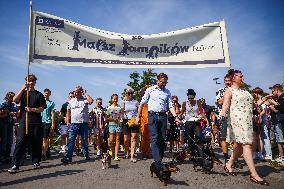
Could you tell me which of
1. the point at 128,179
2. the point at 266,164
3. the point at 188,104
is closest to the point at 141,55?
the point at 188,104

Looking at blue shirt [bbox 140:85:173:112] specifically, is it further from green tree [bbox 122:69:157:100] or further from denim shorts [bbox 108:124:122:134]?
green tree [bbox 122:69:157:100]

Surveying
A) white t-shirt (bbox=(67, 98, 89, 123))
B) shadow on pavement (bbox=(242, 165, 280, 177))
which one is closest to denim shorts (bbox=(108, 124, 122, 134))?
white t-shirt (bbox=(67, 98, 89, 123))

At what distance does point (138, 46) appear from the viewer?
902 cm

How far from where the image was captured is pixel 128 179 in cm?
601

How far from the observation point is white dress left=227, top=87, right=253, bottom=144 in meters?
6.01

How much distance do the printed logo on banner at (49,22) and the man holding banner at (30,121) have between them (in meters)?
1.65

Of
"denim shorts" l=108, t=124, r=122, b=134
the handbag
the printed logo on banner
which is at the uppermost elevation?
the printed logo on banner

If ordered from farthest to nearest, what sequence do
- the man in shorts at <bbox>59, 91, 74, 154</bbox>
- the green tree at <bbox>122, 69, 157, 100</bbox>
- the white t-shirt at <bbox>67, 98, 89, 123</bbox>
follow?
1. the green tree at <bbox>122, 69, 157, 100</bbox>
2. the man in shorts at <bbox>59, 91, 74, 154</bbox>
3. the white t-shirt at <bbox>67, 98, 89, 123</bbox>

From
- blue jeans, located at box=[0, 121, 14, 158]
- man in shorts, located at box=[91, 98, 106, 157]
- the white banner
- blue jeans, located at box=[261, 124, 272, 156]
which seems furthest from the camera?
man in shorts, located at box=[91, 98, 106, 157]

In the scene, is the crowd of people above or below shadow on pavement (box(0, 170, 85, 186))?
above

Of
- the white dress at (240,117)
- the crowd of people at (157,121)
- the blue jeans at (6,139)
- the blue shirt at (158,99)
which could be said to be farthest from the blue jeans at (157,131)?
the blue jeans at (6,139)

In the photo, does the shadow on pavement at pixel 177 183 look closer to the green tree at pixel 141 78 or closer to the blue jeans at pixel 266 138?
the blue jeans at pixel 266 138

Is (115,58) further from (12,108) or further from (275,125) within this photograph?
(275,125)

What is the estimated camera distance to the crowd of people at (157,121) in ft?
20.3
